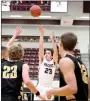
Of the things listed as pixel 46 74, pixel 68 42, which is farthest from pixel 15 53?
pixel 46 74

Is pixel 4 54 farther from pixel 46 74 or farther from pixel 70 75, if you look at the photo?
pixel 46 74

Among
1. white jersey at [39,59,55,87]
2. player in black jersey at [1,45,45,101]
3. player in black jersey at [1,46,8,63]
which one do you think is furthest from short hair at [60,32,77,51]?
white jersey at [39,59,55,87]

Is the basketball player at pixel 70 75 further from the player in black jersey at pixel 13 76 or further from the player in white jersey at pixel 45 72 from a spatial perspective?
the player in white jersey at pixel 45 72

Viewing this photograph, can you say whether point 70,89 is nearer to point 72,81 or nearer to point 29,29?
point 72,81

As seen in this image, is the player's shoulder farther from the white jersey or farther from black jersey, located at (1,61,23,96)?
the white jersey

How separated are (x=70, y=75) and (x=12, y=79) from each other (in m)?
0.93

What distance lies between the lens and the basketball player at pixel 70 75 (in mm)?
2121

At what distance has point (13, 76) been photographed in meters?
2.88

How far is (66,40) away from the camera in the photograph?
7.49ft

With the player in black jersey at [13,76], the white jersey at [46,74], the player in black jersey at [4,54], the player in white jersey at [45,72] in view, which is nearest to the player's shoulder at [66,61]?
the player in black jersey at [13,76]

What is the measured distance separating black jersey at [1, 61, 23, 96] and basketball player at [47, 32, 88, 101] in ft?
2.25

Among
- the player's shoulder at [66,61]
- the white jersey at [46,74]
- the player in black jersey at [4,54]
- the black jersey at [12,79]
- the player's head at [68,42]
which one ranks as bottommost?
the white jersey at [46,74]

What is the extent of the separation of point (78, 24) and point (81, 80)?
9075 mm

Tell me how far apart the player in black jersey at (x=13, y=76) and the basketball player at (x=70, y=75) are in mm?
663
